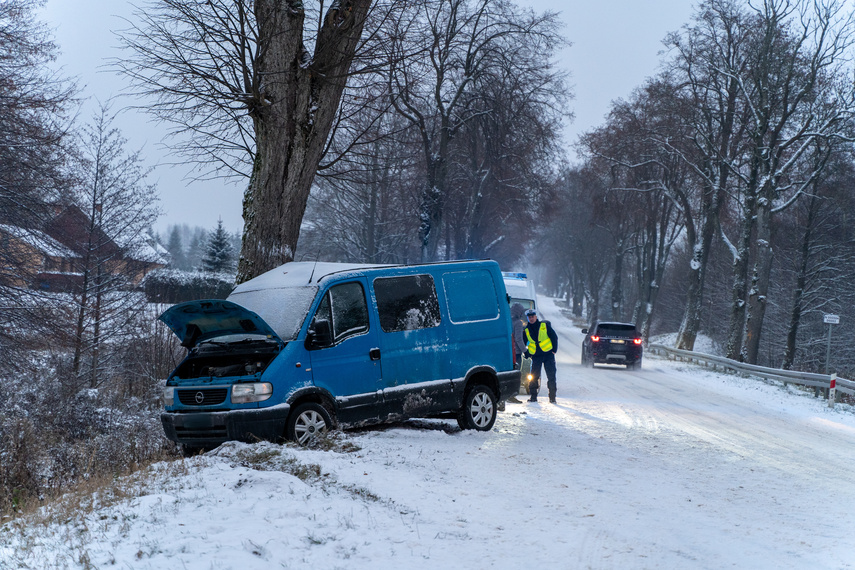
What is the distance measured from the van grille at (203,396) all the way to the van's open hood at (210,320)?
2.70 feet

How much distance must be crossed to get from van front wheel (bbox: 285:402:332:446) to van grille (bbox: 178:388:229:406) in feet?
2.62

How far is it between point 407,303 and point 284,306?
1.62 metres

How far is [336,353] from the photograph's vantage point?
8.83m

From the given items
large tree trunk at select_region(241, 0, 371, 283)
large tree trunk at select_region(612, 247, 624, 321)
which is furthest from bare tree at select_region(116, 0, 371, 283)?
large tree trunk at select_region(612, 247, 624, 321)

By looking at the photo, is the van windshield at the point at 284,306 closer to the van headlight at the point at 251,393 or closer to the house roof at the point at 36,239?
the van headlight at the point at 251,393

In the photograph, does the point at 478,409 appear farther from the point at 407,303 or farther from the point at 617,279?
the point at 617,279

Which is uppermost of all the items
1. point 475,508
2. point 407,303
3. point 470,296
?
point 470,296

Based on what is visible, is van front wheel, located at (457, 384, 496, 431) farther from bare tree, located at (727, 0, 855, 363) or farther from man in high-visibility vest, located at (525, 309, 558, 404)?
bare tree, located at (727, 0, 855, 363)

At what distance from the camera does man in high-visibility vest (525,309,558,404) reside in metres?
14.9

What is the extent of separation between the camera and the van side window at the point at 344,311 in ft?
Result: 29.1

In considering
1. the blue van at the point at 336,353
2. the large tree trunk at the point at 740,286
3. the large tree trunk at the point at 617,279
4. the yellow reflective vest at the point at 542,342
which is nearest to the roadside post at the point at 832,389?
the yellow reflective vest at the point at 542,342

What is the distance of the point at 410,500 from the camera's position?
6.38m

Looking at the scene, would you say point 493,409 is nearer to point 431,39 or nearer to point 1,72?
point 431,39

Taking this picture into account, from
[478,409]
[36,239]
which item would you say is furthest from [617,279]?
Answer: [478,409]
